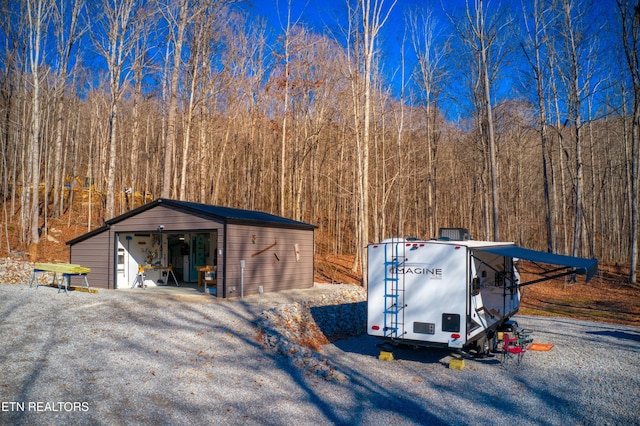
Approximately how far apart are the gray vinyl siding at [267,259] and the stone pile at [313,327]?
1965mm

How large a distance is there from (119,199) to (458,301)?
29.3 m

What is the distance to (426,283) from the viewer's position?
841 cm

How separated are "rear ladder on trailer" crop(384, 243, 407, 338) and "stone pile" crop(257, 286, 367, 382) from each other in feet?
4.50

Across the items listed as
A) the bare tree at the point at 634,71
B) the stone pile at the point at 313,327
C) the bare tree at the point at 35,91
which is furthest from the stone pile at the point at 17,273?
the bare tree at the point at 634,71

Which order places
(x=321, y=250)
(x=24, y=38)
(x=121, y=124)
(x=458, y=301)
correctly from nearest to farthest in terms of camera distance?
(x=458, y=301), (x=24, y=38), (x=321, y=250), (x=121, y=124)

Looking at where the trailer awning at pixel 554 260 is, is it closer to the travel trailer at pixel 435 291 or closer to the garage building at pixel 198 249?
the travel trailer at pixel 435 291

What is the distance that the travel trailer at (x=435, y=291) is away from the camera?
26.5ft

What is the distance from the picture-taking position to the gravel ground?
5.89 meters

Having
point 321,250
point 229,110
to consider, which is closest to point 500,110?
point 321,250

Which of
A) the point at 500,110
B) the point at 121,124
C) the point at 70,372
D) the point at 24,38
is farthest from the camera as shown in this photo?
the point at 121,124

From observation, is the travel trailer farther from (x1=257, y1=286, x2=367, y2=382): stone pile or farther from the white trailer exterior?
(x1=257, y1=286, x2=367, y2=382): stone pile

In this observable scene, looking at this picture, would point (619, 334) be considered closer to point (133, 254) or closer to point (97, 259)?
point (133, 254)

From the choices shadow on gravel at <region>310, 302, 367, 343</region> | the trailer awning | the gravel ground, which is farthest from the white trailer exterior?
shadow on gravel at <region>310, 302, 367, 343</region>

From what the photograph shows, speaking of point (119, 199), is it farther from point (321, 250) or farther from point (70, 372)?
point (70, 372)
